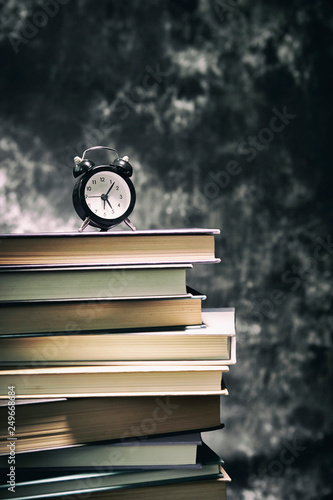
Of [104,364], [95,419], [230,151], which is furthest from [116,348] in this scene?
[230,151]

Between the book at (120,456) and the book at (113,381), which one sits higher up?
the book at (113,381)

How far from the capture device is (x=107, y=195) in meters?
1.33

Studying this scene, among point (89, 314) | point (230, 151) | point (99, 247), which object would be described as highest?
point (230, 151)

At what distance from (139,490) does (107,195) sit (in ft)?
2.08

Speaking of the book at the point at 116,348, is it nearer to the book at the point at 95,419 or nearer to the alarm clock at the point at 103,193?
the book at the point at 95,419

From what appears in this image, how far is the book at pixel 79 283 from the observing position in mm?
1204

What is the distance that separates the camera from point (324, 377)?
170 cm

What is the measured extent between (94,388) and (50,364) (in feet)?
0.34

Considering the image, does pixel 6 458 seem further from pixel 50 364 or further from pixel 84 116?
pixel 84 116

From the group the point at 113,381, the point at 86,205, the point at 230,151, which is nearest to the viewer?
the point at 113,381

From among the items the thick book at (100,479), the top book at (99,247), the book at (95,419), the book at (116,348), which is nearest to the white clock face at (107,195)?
the top book at (99,247)

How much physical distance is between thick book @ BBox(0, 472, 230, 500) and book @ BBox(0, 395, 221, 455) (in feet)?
0.25

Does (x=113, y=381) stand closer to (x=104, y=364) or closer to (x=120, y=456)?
(x=104, y=364)

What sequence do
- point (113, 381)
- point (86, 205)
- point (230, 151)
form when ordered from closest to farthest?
1. point (113, 381)
2. point (86, 205)
3. point (230, 151)
